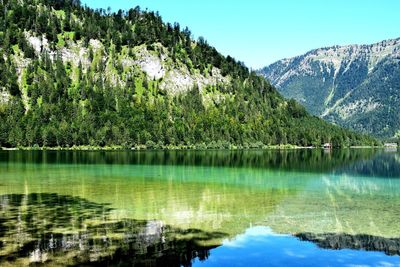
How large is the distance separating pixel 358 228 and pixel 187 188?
27.6 m

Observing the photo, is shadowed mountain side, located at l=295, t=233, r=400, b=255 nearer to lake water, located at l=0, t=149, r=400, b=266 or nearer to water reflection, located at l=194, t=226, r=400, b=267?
lake water, located at l=0, t=149, r=400, b=266

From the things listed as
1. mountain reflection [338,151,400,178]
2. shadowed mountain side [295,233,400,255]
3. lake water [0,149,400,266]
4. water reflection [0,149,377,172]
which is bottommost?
shadowed mountain side [295,233,400,255]

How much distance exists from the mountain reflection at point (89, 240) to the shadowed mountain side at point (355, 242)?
19.9 feet

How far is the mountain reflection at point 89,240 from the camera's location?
79.8ft

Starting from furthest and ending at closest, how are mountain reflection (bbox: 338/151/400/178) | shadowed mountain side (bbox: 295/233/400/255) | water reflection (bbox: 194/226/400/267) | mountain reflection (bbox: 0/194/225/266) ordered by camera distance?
mountain reflection (bbox: 338/151/400/178)
shadowed mountain side (bbox: 295/233/400/255)
water reflection (bbox: 194/226/400/267)
mountain reflection (bbox: 0/194/225/266)

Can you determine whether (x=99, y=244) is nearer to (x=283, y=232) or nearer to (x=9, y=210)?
(x=283, y=232)

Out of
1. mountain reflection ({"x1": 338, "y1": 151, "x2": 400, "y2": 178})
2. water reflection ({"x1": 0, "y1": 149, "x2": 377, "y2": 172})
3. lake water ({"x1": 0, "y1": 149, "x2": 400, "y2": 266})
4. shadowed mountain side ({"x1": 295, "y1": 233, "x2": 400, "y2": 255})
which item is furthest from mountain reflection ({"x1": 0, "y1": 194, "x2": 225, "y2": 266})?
water reflection ({"x1": 0, "y1": 149, "x2": 377, "y2": 172})

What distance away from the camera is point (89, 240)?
28.4 m

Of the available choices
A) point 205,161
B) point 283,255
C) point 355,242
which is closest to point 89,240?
point 283,255

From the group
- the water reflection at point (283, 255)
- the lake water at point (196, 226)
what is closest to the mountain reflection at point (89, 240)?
the lake water at point (196, 226)

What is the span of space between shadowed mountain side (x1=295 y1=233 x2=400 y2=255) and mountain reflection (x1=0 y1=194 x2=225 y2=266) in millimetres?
6079

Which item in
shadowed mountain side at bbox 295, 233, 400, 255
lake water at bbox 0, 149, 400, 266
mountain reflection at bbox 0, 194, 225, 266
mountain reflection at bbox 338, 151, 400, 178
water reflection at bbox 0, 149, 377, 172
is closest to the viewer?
mountain reflection at bbox 0, 194, 225, 266

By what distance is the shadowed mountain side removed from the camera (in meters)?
28.5

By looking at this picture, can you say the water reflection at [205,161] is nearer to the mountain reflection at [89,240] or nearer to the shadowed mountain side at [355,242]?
the shadowed mountain side at [355,242]
